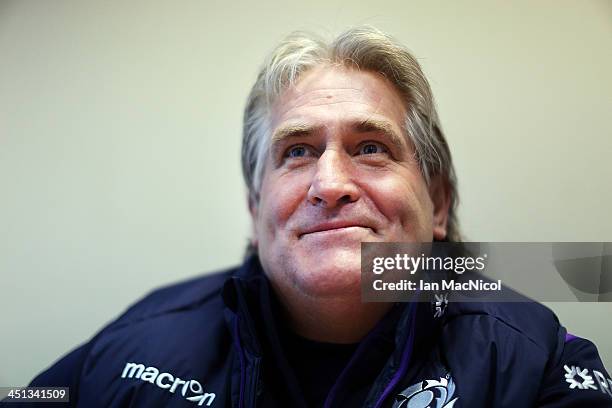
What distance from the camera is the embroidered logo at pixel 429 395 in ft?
2.86

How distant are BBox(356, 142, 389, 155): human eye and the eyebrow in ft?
0.08

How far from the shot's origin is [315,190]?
949mm

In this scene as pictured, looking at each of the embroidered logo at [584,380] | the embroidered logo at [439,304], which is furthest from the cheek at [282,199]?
the embroidered logo at [584,380]

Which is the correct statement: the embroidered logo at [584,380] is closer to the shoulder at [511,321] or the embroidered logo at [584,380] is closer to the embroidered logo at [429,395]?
the shoulder at [511,321]

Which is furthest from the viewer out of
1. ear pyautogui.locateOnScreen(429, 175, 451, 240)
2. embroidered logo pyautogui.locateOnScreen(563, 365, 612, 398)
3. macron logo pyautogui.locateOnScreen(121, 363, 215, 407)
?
ear pyautogui.locateOnScreen(429, 175, 451, 240)

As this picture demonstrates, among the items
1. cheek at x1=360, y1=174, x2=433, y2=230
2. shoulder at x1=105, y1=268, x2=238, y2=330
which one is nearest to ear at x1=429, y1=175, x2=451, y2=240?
cheek at x1=360, y1=174, x2=433, y2=230

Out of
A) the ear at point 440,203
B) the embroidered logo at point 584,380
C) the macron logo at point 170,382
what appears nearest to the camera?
the embroidered logo at point 584,380

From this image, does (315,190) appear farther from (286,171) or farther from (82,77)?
(82,77)

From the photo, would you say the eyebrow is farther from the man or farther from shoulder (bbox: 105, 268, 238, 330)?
shoulder (bbox: 105, 268, 238, 330)

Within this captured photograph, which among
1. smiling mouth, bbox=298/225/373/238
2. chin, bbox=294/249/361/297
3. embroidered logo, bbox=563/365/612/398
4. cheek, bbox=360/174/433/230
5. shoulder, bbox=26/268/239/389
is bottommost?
embroidered logo, bbox=563/365/612/398

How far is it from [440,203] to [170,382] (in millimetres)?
690

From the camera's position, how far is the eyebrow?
3.26ft

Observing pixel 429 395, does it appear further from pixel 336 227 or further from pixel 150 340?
pixel 150 340

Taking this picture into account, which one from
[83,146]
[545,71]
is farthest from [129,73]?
[545,71]
